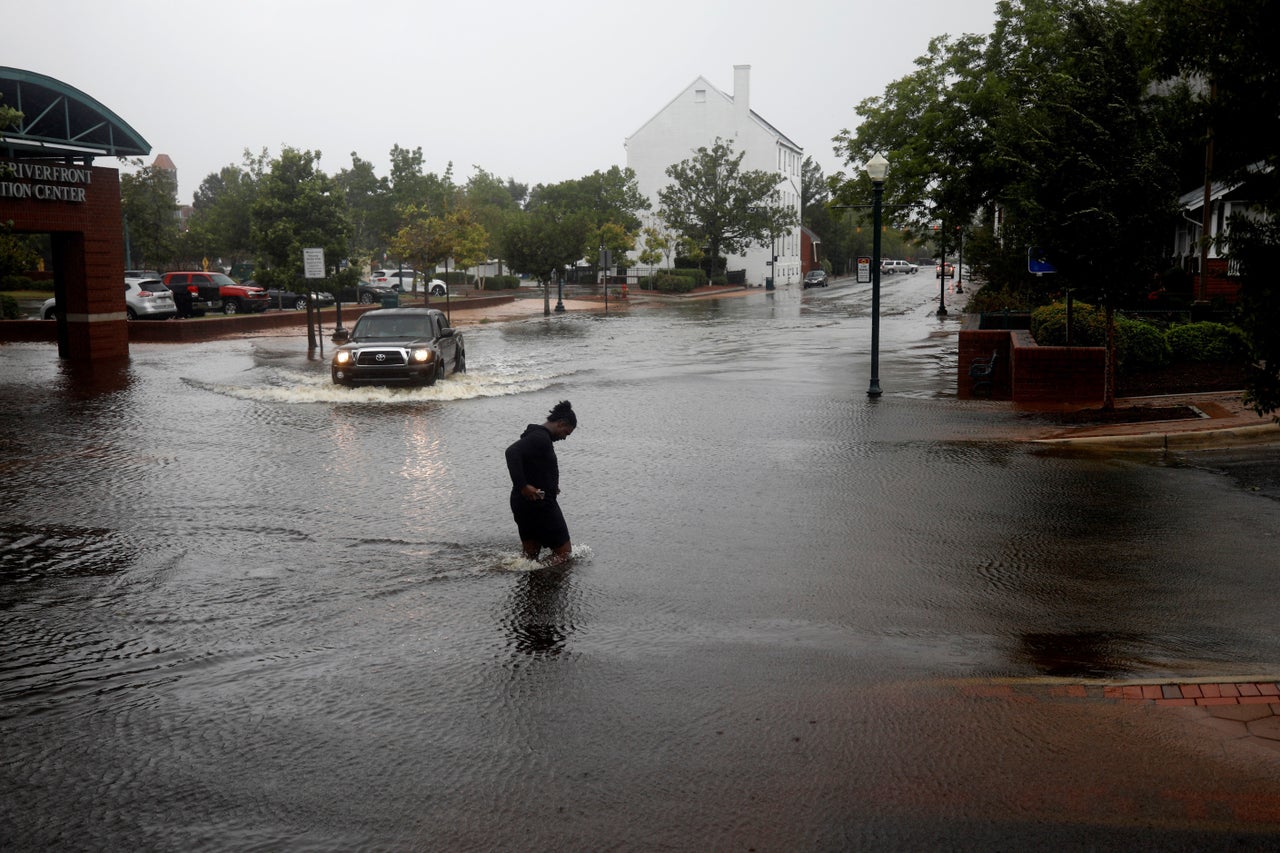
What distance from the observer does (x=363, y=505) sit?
11.2 meters

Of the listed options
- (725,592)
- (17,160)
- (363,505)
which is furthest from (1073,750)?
(17,160)

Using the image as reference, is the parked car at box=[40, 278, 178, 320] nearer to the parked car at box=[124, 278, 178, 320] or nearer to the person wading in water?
the parked car at box=[124, 278, 178, 320]

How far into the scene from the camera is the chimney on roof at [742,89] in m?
88.3

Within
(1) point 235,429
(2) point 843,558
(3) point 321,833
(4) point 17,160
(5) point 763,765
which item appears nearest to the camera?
(3) point 321,833

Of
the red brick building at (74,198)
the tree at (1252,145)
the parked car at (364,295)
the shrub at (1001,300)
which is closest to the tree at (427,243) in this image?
the parked car at (364,295)

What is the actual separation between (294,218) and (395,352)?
53.8ft

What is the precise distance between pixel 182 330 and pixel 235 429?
1912cm

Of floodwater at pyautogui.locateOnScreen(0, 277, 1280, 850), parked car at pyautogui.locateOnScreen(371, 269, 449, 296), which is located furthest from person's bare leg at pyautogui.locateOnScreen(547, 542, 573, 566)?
parked car at pyautogui.locateOnScreen(371, 269, 449, 296)

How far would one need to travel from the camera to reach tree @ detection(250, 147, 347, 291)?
33.8 meters

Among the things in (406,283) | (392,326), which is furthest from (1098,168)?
(406,283)

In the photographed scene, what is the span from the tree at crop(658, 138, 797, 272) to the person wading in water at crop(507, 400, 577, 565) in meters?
72.5

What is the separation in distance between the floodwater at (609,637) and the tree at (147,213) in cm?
5544

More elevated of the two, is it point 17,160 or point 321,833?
point 17,160

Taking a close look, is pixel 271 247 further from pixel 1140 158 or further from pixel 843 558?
pixel 843 558
